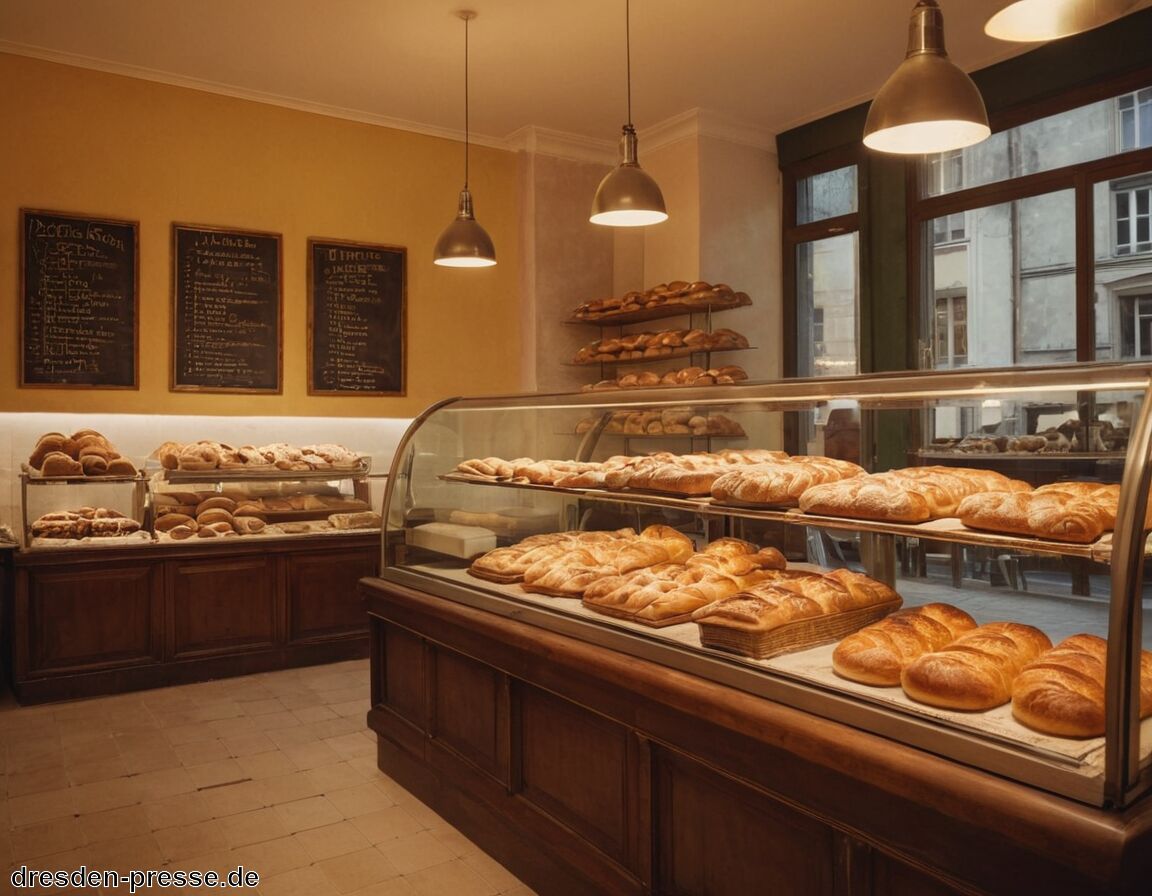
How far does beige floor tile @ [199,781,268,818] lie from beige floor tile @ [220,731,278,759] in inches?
13.8

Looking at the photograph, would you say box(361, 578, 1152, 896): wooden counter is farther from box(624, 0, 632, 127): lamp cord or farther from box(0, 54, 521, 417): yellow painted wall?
box(624, 0, 632, 127): lamp cord

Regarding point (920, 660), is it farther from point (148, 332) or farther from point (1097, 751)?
point (148, 332)

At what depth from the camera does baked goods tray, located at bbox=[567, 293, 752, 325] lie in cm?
597

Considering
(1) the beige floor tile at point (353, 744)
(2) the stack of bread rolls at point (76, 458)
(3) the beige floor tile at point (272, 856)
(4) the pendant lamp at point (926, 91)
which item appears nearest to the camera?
(4) the pendant lamp at point (926, 91)

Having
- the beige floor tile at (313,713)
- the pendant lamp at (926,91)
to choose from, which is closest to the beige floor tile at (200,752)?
the beige floor tile at (313,713)

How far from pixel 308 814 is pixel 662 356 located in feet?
12.4

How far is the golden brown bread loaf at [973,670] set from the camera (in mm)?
1745

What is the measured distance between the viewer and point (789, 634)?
2188mm

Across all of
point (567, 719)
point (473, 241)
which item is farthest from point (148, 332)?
point (567, 719)

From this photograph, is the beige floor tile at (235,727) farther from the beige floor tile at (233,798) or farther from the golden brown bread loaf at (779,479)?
the golden brown bread loaf at (779,479)

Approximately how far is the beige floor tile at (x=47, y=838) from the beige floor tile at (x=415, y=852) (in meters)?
1.05

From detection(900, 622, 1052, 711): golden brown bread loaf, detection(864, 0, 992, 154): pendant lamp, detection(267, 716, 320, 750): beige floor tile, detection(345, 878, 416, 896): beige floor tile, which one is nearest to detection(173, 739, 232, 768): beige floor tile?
detection(267, 716, 320, 750): beige floor tile

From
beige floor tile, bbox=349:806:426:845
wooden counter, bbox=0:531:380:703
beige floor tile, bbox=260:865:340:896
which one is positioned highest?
wooden counter, bbox=0:531:380:703

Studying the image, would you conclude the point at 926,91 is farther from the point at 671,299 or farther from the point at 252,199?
the point at 252,199
